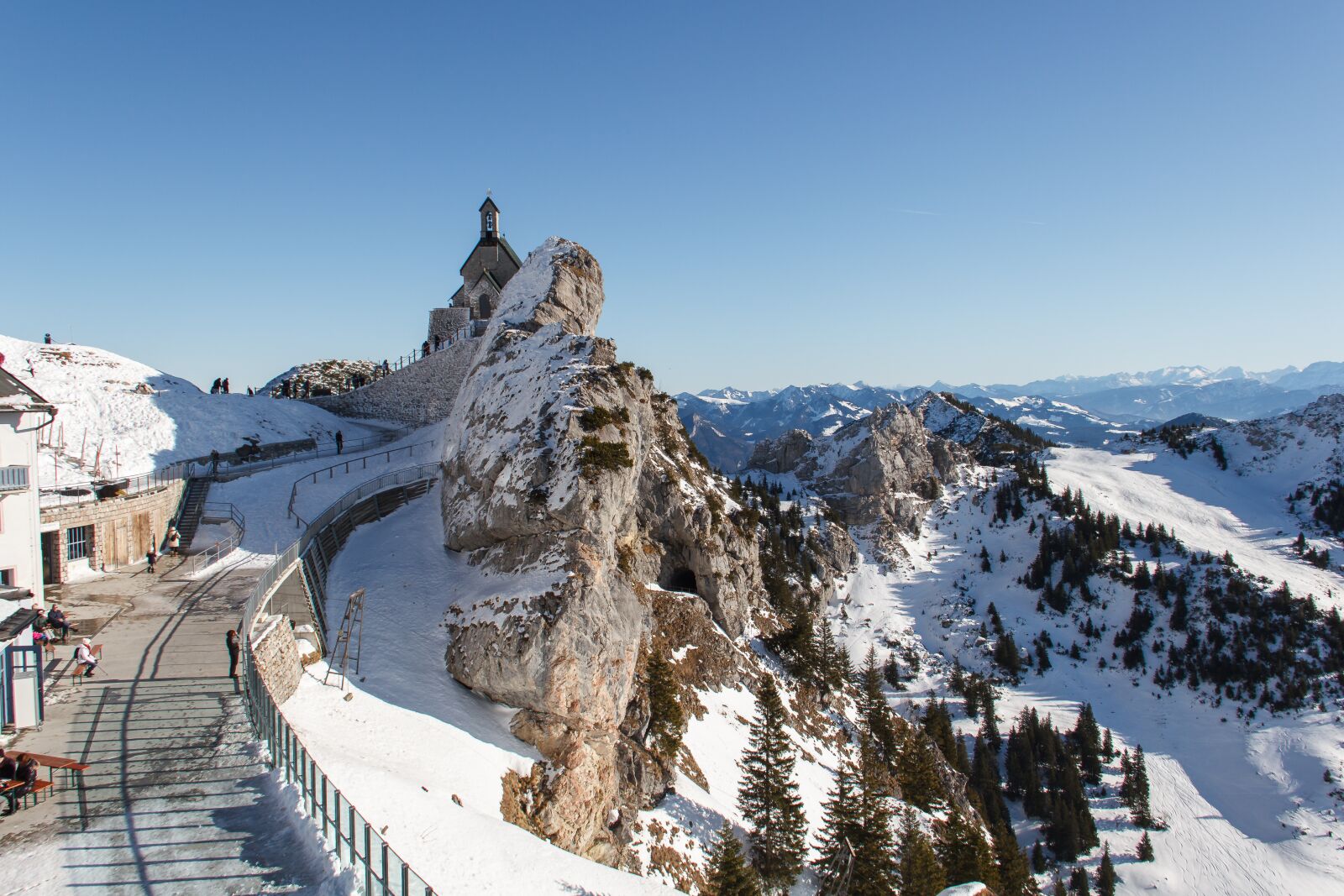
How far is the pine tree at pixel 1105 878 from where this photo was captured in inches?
2372

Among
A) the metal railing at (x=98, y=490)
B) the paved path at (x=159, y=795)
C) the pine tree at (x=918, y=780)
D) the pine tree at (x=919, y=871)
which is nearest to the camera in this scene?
the paved path at (x=159, y=795)

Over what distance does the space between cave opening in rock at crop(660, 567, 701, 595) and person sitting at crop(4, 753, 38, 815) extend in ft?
140

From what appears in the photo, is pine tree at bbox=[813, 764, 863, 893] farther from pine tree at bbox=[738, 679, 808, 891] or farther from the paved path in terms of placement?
the paved path

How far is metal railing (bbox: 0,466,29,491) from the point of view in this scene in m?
21.6

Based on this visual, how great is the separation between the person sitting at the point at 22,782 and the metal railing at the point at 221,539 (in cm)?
1505

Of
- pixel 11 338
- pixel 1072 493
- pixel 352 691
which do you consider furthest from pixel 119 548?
pixel 1072 493

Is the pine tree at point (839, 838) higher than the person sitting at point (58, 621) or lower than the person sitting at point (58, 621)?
lower

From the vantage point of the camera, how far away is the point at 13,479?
2189 cm

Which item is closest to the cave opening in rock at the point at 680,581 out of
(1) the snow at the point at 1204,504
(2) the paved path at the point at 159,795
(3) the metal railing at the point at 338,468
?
(3) the metal railing at the point at 338,468

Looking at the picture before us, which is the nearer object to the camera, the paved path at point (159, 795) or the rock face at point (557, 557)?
the paved path at point (159, 795)

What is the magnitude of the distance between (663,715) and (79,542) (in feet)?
80.8

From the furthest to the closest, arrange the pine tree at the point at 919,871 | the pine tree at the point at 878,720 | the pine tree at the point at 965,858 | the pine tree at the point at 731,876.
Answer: the pine tree at the point at 878,720 → the pine tree at the point at 965,858 → the pine tree at the point at 919,871 → the pine tree at the point at 731,876

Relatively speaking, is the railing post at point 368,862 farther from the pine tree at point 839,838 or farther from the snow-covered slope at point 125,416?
the snow-covered slope at point 125,416

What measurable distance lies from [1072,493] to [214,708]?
14796 cm
